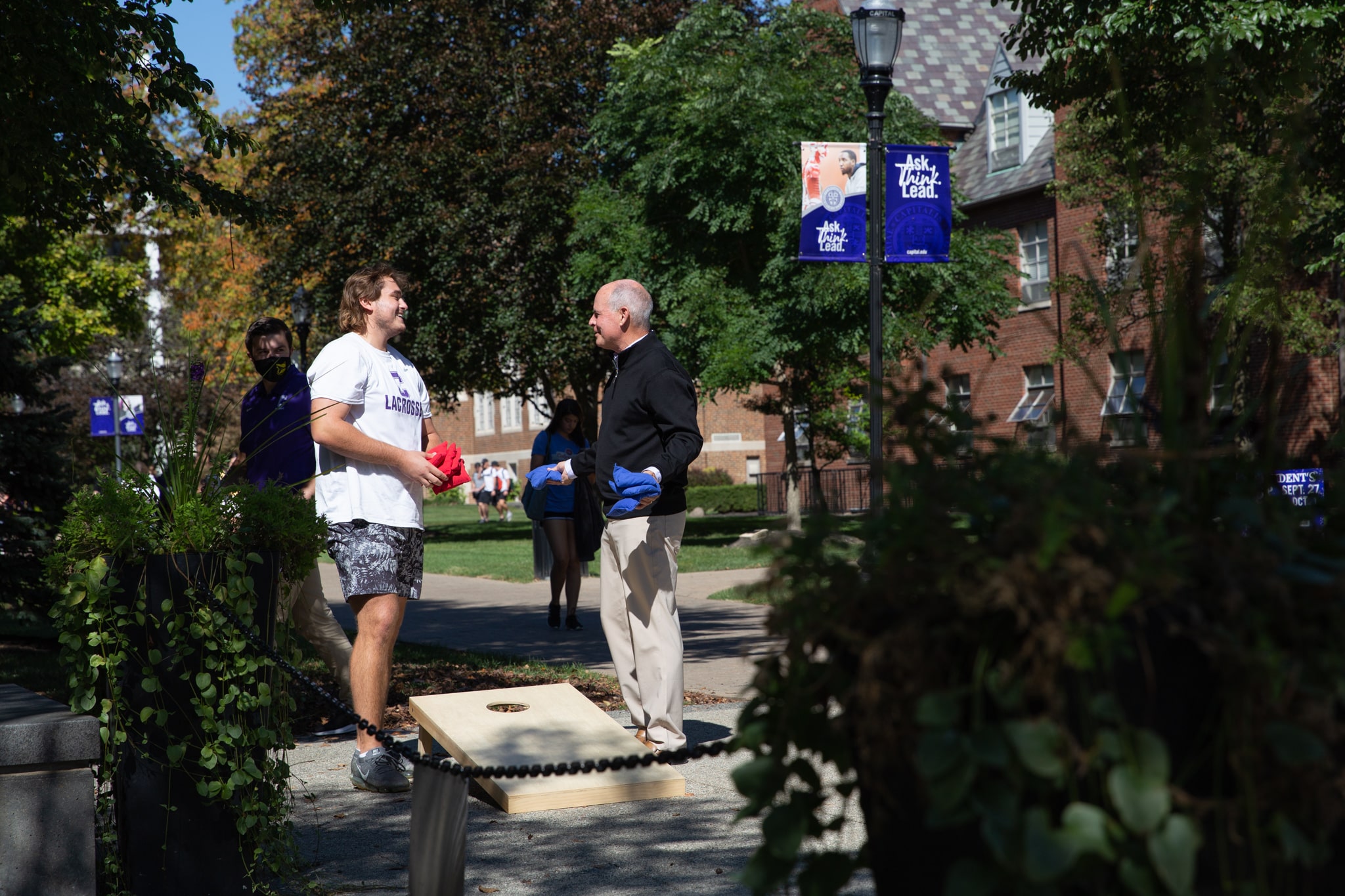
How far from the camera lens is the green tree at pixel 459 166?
84.9 ft

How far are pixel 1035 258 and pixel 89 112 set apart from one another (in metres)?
30.0

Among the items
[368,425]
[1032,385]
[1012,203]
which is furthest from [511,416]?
[368,425]

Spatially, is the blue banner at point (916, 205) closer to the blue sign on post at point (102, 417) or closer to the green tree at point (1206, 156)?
the green tree at point (1206, 156)

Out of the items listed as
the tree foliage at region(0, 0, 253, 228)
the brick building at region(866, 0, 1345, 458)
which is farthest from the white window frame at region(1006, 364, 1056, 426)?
the tree foliage at region(0, 0, 253, 228)

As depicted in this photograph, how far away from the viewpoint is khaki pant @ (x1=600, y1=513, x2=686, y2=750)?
5.48 meters

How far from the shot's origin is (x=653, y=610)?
18.2ft

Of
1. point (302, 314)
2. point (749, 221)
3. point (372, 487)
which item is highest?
point (749, 221)

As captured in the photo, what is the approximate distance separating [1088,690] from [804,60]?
2374 cm

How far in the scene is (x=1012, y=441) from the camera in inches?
68.6

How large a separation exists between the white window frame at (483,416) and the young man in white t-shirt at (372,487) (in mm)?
66353

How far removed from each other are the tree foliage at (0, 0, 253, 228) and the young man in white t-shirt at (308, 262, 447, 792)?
3407 mm

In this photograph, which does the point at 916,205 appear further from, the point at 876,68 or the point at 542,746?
the point at 542,746

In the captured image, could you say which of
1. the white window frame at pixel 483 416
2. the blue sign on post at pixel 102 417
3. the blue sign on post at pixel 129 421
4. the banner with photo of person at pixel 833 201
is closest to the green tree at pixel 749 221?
the blue sign on post at pixel 129 421

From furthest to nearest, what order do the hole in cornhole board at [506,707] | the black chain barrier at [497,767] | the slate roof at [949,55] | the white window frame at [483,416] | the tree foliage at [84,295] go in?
the white window frame at [483,416] < the slate roof at [949,55] < the tree foliage at [84,295] < the hole in cornhole board at [506,707] < the black chain barrier at [497,767]
